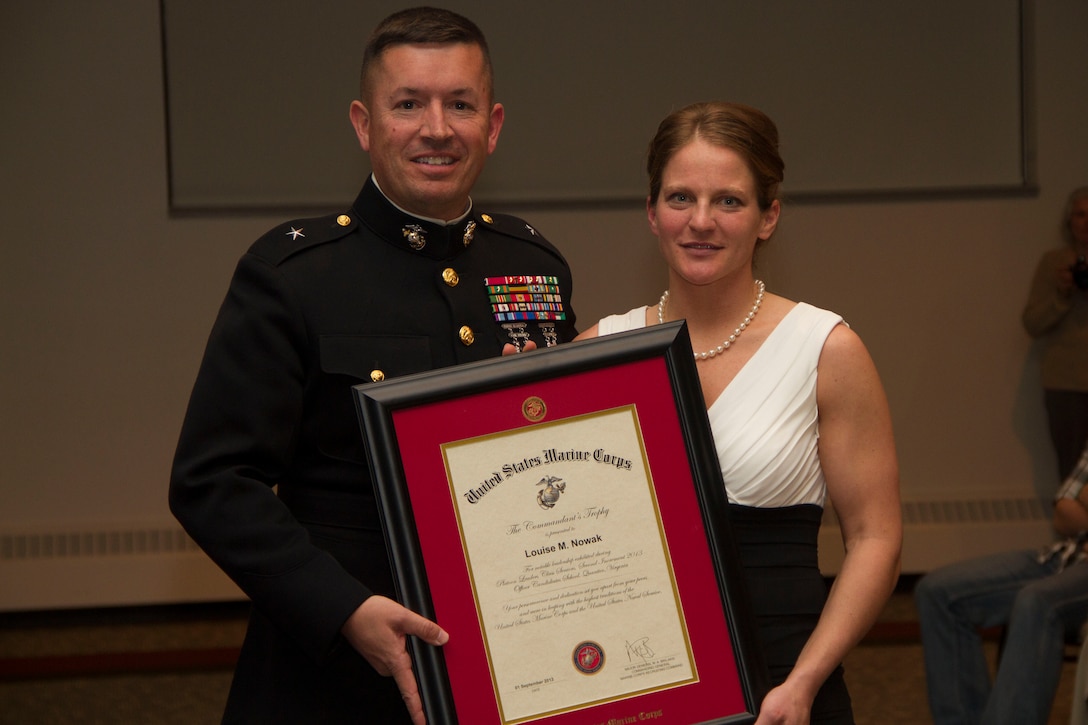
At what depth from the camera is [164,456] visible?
5.07 m

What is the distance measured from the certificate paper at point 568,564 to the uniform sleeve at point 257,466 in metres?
0.21

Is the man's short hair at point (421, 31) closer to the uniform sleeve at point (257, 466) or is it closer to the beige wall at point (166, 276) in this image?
the uniform sleeve at point (257, 466)

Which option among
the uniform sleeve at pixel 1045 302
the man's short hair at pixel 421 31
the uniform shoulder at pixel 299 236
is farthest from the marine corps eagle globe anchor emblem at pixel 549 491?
the uniform sleeve at pixel 1045 302

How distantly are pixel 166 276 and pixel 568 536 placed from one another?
3.99m

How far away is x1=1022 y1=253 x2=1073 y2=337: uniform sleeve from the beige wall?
0.16m

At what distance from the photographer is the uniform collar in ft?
5.83

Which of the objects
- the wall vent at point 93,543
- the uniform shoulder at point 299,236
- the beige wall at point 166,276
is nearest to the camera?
the uniform shoulder at point 299,236

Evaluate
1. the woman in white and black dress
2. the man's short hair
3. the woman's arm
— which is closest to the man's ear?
the man's short hair

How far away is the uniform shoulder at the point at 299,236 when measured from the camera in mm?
1691

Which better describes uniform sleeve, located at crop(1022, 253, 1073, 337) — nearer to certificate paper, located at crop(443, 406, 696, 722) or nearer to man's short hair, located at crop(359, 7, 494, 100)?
man's short hair, located at crop(359, 7, 494, 100)

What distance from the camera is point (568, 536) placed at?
1.45 meters

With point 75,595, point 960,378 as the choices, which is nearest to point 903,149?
point 960,378

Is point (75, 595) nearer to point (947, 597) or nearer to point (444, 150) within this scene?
point (947, 597)

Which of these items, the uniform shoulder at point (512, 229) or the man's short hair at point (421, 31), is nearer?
the man's short hair at point (421, 31)
